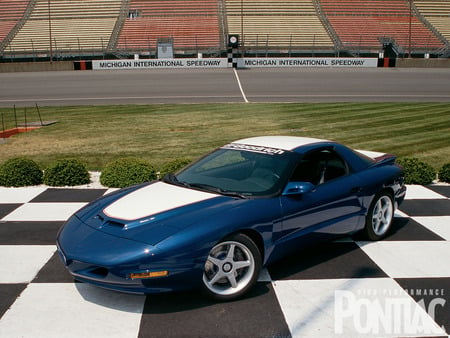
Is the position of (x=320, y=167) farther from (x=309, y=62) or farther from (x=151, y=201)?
(x=309, y=62)

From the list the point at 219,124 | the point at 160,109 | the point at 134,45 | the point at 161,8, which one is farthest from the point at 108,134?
the point at 161,8

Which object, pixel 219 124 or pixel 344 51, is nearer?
pixel 219 124

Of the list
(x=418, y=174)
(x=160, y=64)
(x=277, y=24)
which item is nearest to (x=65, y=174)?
(x=418, y=174)

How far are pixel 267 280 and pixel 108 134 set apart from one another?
32.8ft

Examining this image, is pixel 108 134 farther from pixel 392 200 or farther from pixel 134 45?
pixel 134 45

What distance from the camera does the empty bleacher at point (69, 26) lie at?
4938cm

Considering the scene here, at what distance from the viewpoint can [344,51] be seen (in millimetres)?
48625

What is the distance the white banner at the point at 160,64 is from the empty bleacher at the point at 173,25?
7136mm

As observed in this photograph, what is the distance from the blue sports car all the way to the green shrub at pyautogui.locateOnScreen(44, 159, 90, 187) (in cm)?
347

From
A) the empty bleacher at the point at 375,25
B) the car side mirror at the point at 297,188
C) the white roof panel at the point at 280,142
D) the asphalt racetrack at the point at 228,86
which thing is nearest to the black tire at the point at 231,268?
the car side mirror at the point at 297,188

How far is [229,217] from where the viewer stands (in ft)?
14.1

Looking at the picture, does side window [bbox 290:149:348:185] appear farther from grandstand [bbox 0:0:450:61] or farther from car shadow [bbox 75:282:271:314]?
grandstand [bbox 0:0:450:61]

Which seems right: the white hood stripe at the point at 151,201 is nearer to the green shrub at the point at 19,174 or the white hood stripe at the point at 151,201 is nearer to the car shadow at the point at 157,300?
the car shadow at the point at 157,300

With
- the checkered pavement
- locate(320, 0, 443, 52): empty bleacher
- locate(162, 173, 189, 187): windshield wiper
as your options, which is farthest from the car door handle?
locate(320, 0, 443, 52): empty bleacher
